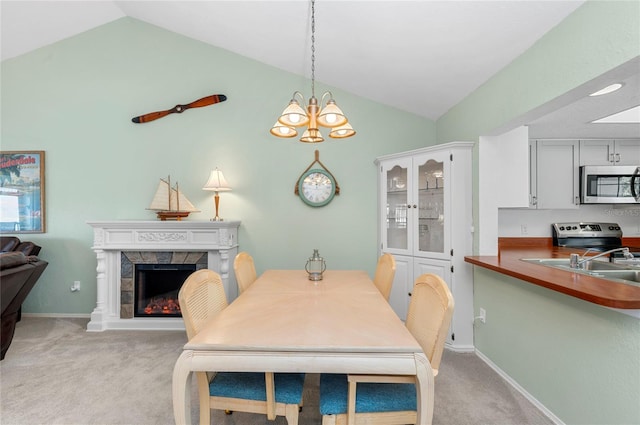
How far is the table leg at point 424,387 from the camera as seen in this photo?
112 cm

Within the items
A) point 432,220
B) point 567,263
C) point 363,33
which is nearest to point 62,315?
point 432,220

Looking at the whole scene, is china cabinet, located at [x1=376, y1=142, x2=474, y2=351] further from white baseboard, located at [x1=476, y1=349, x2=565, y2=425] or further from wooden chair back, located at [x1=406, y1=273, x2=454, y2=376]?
wooden chair back, located at [x1=406, y1=273, x2=454, y2=376]

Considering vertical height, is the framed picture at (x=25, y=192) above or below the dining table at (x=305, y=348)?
above

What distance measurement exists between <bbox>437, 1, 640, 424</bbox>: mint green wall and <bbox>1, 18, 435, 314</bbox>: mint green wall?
141 centimetres

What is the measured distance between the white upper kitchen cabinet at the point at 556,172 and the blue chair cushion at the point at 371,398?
2.85 metres

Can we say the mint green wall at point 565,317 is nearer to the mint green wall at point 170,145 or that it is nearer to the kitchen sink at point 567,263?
the kitchen sink at point 567,263

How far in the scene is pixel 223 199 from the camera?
3537 millimetres

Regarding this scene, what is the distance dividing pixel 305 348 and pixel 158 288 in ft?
9.60

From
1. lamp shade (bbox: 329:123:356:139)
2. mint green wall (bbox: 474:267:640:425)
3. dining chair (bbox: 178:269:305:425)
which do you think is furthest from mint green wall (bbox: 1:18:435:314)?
dining chair (bbox: 178:269:305:425)

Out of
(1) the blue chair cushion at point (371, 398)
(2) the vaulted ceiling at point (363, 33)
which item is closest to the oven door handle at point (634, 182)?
(2) the vaulted ceiling at point (363, 33)

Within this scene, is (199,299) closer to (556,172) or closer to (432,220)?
(432,220)

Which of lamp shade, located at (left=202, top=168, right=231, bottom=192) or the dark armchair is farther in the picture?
lamp shade, located at (left=202, top=168, right=231, bottom=192)

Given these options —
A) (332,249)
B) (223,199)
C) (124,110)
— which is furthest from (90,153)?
(332,249)

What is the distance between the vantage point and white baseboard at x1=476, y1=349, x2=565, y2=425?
1.79 meters
